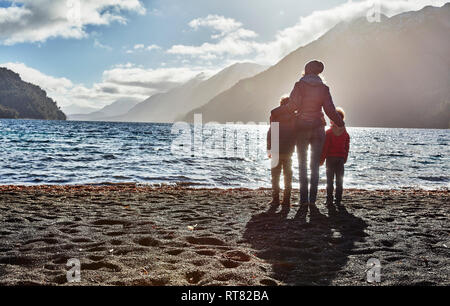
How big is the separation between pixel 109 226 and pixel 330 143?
620cm

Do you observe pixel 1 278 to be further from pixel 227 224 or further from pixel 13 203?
pixel 13 203

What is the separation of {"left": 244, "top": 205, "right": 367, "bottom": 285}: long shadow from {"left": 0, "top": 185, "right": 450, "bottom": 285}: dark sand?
0.06 ft

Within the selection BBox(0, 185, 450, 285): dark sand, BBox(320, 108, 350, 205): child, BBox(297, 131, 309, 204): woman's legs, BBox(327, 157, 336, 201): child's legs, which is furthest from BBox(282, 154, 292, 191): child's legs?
BBox(327, 157, 336, 201): child's legs

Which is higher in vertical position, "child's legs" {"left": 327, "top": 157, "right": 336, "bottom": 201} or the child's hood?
the child's hood

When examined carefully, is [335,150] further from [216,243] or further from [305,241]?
[216,243]

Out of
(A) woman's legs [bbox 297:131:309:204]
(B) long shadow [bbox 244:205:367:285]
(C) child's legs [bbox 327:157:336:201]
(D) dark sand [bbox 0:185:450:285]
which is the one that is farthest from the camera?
(C) child's legs [bbox 327:157:336:201]

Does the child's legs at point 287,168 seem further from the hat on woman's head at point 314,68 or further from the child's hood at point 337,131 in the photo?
the hat on woman's head at point 314,68

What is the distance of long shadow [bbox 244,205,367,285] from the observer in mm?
4164

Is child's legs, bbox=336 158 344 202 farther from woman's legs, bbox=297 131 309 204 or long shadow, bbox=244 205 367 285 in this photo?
woman's legs, bbox=297 131 309 204

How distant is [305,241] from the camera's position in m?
5.50

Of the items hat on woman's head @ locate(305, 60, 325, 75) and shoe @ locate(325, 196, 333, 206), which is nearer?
hat on woman's head @ locate(305, 60, 325, 75)

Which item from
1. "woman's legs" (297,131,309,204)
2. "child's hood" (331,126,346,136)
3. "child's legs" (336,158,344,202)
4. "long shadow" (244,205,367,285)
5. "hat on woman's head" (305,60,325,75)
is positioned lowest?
"long shadow" (244,205,367,285)

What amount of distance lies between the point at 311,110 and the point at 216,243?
4035mm

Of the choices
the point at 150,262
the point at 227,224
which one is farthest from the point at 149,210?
the point at 150,262
